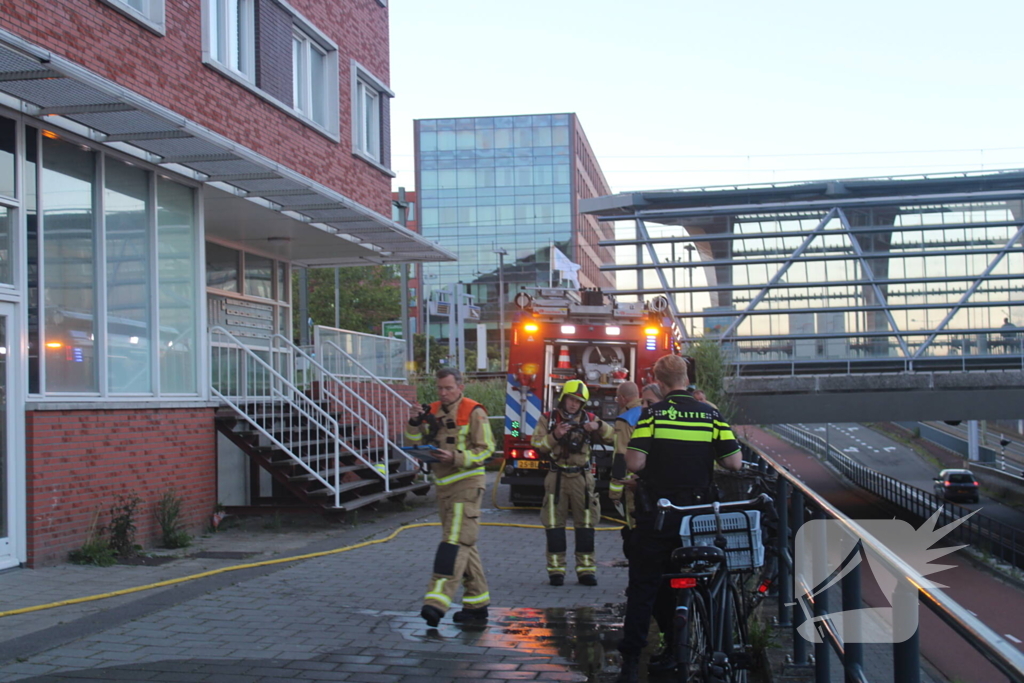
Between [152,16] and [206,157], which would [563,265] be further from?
[206,157]

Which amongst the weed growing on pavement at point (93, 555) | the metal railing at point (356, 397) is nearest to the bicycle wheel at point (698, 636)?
the weed growing on pavement at point (93, 555)

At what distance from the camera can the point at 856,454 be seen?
83375 millimetres

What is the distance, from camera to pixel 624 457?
6973 millimetres

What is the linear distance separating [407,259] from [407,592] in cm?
1050

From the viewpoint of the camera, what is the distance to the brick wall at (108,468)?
925 centimetres

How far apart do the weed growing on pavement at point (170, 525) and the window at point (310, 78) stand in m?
6.42

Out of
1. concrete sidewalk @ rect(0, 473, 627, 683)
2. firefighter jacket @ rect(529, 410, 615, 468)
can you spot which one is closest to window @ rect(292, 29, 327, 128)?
concrete sidewalk @ rect(0, 473, 627, 683)

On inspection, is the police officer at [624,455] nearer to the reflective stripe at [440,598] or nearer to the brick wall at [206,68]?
the reflective stripe at [440,598]

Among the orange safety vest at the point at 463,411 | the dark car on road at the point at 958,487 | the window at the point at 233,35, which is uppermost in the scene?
the window at the point at 233,35

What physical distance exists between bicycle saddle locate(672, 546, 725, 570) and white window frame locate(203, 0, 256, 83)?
9.50 metres

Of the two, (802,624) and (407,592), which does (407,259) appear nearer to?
(407,592)

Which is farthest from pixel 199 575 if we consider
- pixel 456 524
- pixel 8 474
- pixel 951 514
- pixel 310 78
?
pixel 951 514

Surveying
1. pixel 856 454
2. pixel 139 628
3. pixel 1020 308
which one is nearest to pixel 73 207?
pixel 139 628

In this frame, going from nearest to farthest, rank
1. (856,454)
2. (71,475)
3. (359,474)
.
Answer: (71,475) < (359,474) < (856,454)
